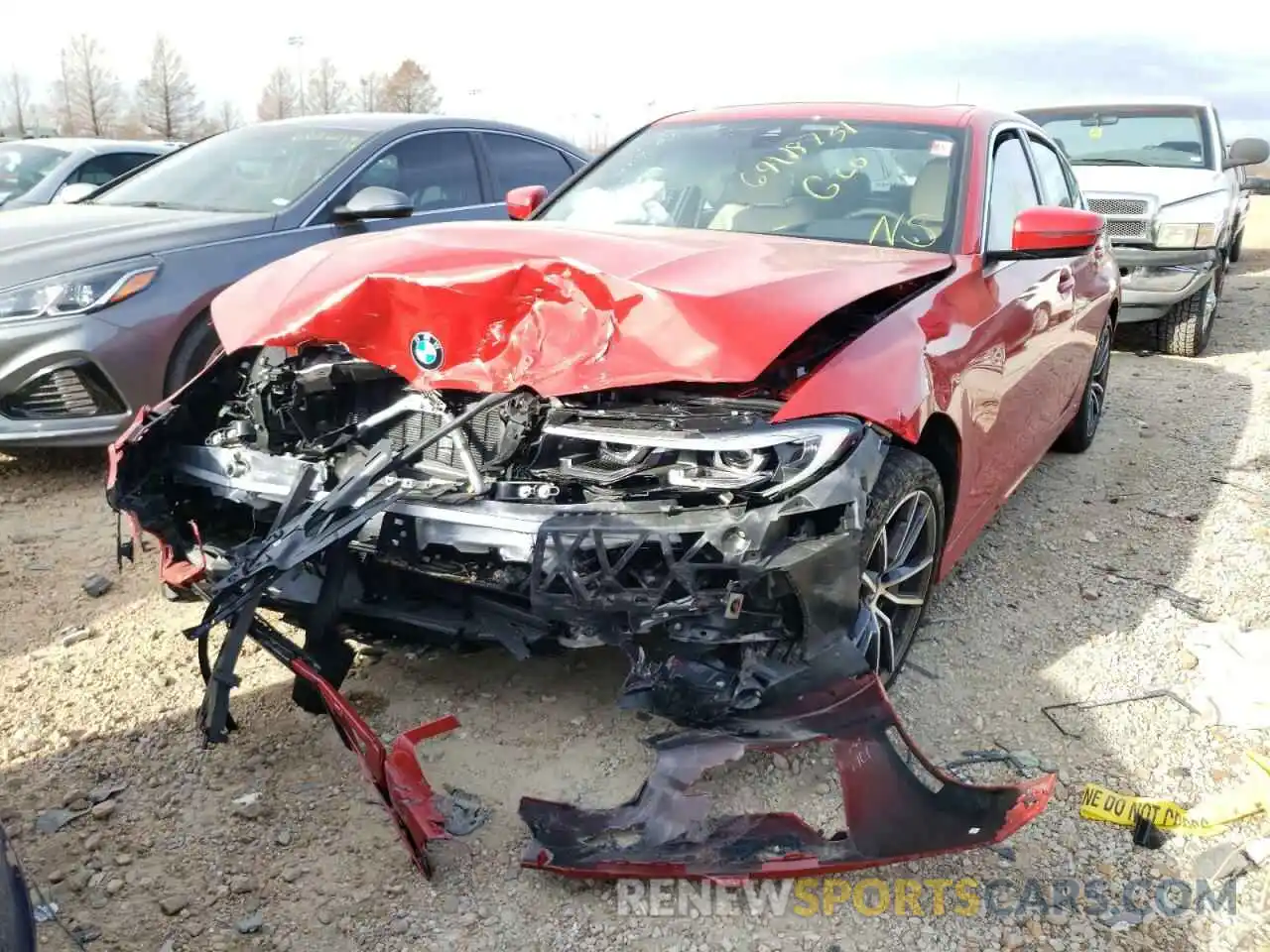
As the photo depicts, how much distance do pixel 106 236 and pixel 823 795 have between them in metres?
3.93

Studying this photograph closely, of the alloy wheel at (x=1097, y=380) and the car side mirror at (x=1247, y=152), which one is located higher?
the car side mirror at (x=1247, y=152)

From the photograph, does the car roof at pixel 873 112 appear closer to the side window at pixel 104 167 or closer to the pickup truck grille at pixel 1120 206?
the pickup truck grille at pixel 1120 206

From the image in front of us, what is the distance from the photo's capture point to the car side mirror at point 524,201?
166 inches

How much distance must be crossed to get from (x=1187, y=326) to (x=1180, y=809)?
6340 mm

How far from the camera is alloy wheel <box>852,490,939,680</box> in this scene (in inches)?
104

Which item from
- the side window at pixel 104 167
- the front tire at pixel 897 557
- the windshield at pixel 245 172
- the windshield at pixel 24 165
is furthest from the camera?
the windshield at pixel 24 165

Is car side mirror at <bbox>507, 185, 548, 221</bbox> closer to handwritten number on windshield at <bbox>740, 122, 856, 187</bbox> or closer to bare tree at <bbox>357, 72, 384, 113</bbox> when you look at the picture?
handwritten number on windshield at <bbox>740, 122, 856, 187</bbox>

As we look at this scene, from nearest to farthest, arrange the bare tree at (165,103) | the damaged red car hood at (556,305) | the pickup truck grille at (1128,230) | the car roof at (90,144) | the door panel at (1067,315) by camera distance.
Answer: the damaged red car hood at (556,305) < the door panel at (1067,315) < the pickup truck grille at (1128,230) < the car roof at (90,144) < the bare tree at (165,103)

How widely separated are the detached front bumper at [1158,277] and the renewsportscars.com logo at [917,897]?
20.4 feet

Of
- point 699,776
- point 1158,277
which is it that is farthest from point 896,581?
point 1158,277

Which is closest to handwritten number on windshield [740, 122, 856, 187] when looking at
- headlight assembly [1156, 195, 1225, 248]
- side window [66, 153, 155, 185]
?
headlight assembly [1156, 195, 1225, 248]

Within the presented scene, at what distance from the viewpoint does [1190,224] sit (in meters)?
7.59

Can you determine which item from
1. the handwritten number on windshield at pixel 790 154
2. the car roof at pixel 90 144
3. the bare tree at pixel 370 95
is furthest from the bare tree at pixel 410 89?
the handwritten number on windshield at pixel 790 154

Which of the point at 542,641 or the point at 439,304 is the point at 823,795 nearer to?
the point at 542,641
